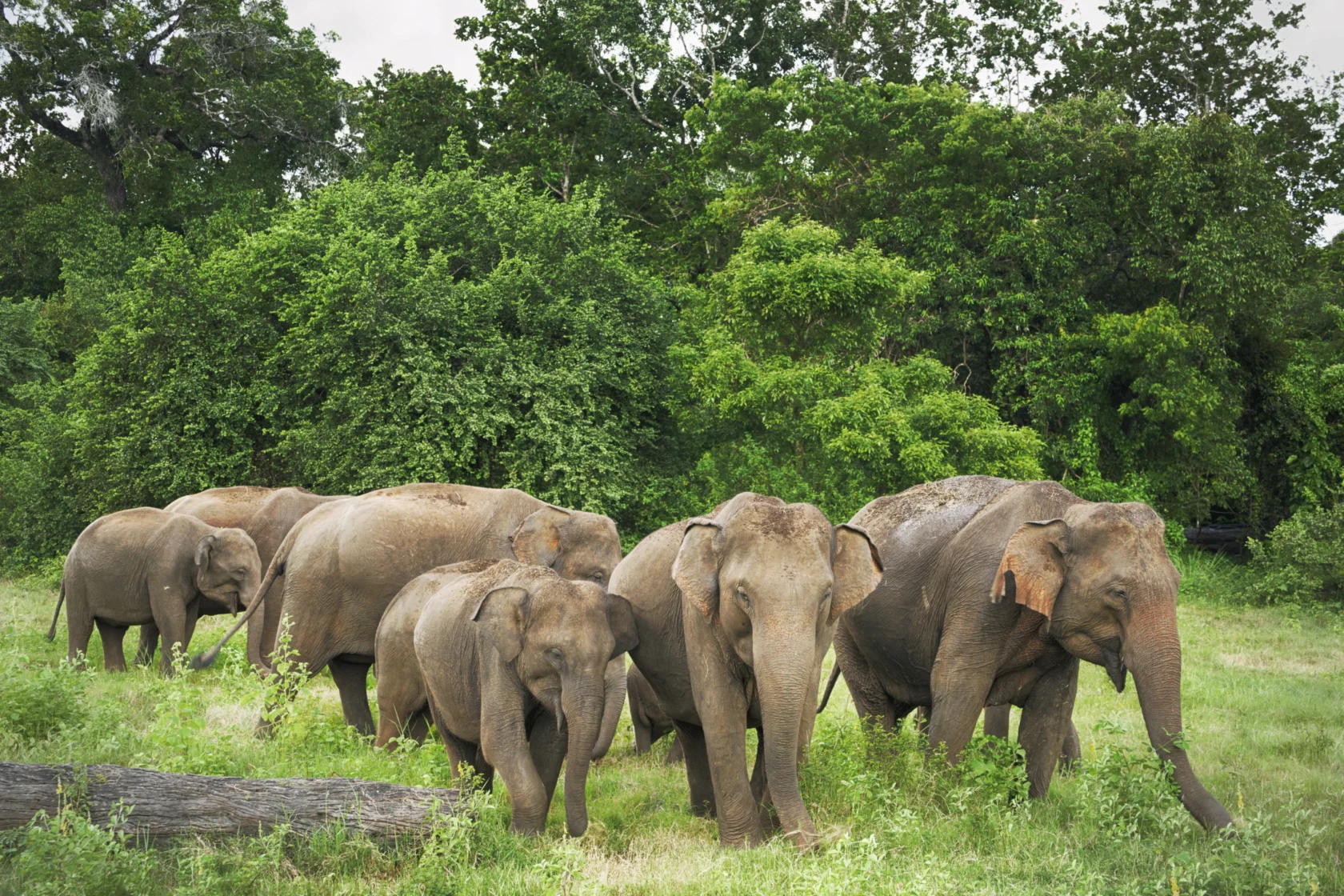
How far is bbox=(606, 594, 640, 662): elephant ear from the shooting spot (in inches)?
275

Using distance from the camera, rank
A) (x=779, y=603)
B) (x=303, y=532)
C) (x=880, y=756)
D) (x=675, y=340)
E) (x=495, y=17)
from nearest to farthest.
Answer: (x=779, y=603) → (x=880, y=756) → (x=303, y=532) → (x=675, y=340) → (x=495, y=17)

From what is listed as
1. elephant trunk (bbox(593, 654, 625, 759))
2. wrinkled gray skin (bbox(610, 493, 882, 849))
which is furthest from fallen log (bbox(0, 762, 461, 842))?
wrinkled gray skin (bbox(610, 493, 882, 849))

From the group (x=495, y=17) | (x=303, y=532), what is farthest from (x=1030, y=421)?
(x=303, y=532)

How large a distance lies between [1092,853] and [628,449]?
50.1ft

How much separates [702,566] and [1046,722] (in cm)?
282

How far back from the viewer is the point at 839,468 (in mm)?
19781

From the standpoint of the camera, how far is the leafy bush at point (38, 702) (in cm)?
841

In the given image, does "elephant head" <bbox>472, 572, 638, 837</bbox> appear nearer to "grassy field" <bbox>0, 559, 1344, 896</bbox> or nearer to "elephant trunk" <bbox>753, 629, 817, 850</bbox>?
"grassy field" <bbox>0, 559, 1344, 896</bbox>

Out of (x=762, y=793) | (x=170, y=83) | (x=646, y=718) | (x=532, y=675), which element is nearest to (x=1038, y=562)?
(x=762, y=793)

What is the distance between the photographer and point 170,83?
3319 centimetres

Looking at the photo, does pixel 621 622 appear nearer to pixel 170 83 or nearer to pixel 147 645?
pixel 147 645

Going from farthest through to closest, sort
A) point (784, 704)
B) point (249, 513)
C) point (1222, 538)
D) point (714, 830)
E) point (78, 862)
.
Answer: point (1222, 538), point (249, 513), point (714, 830), point (784, 704), point (78, 862)

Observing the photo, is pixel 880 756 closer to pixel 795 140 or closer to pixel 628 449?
pixel 628 449

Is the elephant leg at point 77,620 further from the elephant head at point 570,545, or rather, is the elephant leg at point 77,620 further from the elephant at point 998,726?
the elephant at point 998,726
